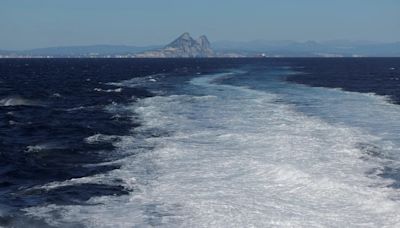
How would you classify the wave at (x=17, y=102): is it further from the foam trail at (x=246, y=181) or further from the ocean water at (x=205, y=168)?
the foam trail at (x=246, y=181)

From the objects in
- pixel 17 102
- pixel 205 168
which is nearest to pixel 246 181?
pixel 205 168

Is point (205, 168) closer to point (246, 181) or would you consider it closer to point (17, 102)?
point (246, 181)

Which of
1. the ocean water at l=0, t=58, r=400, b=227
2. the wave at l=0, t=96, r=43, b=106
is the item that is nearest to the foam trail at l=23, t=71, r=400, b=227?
the ocean water at l=0, t=58, r=400, b=227

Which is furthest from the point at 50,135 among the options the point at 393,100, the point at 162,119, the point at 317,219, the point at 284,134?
the point at 393,100

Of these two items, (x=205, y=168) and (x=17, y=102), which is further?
(x=17, y=102)

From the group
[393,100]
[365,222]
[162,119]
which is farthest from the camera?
[393,100]

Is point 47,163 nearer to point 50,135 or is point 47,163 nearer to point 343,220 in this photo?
point 50,135

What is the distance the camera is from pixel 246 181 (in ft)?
70.0

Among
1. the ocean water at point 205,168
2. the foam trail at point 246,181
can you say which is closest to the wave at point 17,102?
the ocean water at point 205,168

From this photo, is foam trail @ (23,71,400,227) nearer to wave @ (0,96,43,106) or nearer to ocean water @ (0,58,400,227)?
ocean water @ (0,58,400,227)

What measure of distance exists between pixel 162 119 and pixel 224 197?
22.2 metres

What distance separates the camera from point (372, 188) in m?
20.0

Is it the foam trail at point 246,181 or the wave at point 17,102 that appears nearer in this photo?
the foam trail at point 246,181

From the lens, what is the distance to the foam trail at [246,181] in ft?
56.0
